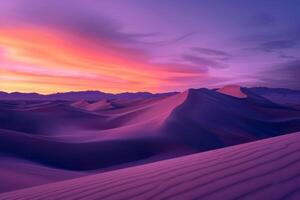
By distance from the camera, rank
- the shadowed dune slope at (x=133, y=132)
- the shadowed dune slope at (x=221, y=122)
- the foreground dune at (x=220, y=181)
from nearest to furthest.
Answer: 1. the foreground dune at (x=220, y=181)
2. the shadowed dune slope at (x=133, y=132)
3. the shadowed dune slope at (x=221, y=122)

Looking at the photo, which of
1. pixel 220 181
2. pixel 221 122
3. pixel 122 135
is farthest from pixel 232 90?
pixel 220 181

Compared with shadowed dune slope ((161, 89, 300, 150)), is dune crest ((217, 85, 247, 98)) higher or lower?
higher

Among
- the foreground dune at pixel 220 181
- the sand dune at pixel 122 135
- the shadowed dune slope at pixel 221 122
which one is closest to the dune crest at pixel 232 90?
the shadowed dune slope at pixel 221 122

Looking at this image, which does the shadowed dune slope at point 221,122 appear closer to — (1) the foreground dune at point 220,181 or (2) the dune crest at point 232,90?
(2) the dune crest at point 232,90

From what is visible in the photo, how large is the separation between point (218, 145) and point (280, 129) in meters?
7.53

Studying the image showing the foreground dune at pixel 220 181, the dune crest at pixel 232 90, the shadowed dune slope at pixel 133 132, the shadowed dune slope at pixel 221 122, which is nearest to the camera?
the foreground dune at pixel 220 181

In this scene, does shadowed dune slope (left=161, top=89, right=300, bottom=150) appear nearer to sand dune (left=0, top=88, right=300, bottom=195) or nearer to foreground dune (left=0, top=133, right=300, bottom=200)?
sand dune (left=0, top=88, right=300, bottom=195)

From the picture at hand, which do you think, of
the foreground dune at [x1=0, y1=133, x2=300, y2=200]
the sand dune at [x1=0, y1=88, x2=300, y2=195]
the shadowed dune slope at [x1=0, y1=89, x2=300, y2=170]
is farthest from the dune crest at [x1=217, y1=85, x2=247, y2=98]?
the foreground dune at [x1=0, y1=133, x2=300, y2=200]

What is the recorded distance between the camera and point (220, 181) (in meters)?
2.31

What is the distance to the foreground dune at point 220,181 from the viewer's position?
2042 millimetres

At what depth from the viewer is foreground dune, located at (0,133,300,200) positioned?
204 centimetres

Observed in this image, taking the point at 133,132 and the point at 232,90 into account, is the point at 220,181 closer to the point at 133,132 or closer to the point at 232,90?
the point at 133,132

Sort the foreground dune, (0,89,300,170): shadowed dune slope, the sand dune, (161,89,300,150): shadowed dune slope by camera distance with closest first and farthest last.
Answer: the foreground dune < the sand dune < (0,89,300,170): shadowed dune slope < (161,89,300,150): shadowed dune slope

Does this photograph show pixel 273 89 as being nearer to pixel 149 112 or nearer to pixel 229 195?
pixel 149 112
